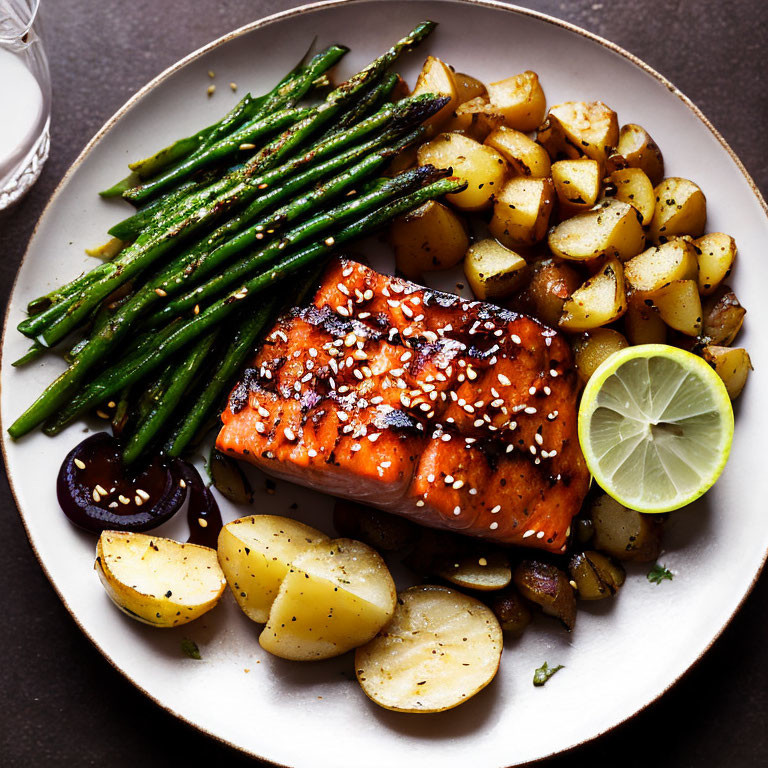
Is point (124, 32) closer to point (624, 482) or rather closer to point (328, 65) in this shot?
point (328, 65)

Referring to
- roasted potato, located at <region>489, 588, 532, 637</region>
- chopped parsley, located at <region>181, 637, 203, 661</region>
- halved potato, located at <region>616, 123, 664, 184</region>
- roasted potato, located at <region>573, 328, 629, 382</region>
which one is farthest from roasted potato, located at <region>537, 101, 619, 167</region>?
chopped parsley, located at <region>181, 637, 203, 661</region>

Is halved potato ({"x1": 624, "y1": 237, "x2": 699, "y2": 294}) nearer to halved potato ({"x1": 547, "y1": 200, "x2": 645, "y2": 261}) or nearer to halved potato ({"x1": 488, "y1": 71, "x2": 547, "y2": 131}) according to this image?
halved potato ({"x1": 547, "y1": 200, "x2": 645, "y2": 261})

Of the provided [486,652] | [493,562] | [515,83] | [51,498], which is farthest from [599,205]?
[51,498]

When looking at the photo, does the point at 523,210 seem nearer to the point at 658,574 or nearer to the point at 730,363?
the point at 730,363

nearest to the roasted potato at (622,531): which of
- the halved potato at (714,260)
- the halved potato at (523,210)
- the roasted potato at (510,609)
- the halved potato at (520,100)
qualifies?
the roasted potato at (510,609)

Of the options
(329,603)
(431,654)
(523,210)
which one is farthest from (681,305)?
(329,603)

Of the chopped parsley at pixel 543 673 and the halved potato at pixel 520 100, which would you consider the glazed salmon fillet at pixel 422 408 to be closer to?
the chopped parsley at pixel 543 673
